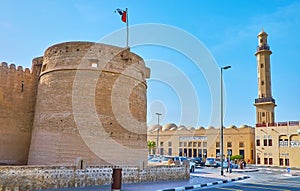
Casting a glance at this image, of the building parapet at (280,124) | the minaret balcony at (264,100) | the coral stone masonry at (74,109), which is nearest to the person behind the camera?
the coral stone masonry at (74,109)

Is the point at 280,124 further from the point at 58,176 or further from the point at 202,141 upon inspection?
the point at 58,176

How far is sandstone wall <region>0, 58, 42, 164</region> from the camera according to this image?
16875 mm

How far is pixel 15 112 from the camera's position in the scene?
690 inches

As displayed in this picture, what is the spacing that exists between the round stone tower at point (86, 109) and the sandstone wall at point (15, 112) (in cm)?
89

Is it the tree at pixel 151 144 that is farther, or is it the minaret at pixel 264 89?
the tree at pixel 151 144

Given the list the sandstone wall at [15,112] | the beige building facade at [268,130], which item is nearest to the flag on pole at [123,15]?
the sandstone wall at [15,112]

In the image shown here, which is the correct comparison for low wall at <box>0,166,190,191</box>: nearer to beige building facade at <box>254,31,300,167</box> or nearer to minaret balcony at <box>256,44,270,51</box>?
beige building facade at <box>254,31,300,167</box>

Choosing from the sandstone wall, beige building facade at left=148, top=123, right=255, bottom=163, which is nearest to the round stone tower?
the sandstone wall

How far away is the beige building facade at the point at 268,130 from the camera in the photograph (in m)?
41.2

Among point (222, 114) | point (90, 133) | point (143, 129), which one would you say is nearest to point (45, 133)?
point (90, 133)

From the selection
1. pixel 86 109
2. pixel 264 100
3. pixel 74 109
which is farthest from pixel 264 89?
pixel 74 109

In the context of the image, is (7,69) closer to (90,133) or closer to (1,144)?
(1,144)

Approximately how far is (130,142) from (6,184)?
26.2 ft

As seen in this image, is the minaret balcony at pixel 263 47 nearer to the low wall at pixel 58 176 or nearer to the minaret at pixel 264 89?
the minaret at pixel 264 89
